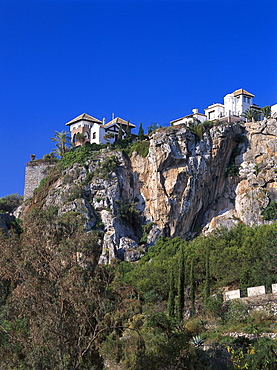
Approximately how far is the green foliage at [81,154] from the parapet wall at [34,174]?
2.88 meters

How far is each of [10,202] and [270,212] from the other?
101ft

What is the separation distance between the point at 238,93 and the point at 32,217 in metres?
45.0

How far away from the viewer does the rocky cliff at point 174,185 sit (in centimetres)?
5291

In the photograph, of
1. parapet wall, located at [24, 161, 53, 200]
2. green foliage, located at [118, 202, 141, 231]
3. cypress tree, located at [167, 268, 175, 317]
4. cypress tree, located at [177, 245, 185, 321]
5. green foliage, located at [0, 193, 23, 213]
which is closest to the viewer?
cypress tree, located at [177, 245, 185, 321]

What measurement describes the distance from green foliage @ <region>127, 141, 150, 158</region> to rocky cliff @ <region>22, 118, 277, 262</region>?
1.61 feet

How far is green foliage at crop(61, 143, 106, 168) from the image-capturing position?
59406 millimetres

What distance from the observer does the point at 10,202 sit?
2537 inches

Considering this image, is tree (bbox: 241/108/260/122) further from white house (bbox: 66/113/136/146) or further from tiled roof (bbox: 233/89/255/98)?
white house (bbox: 66/113/136/146)

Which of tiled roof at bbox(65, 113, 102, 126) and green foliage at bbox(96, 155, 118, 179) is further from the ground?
tiled roof at bbox(65, 113, 102, 126)

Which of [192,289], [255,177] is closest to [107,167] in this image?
[255,177]

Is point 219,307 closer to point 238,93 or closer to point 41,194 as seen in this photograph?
point 41,194

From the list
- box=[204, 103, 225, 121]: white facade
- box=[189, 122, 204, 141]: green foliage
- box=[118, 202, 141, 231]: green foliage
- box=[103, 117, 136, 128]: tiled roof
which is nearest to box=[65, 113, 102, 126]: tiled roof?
box=[103, 117, 136, 128]: tiled roof

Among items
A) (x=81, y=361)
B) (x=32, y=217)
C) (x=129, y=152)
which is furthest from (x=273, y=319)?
(x=129, y=152)

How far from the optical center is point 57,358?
21141 millimetres
